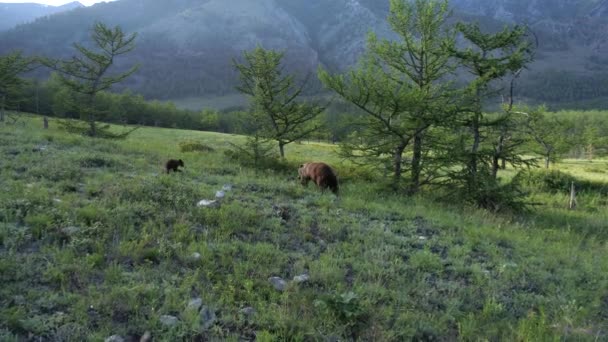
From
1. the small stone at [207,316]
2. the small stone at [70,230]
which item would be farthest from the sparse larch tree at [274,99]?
the small stone at [207,316]

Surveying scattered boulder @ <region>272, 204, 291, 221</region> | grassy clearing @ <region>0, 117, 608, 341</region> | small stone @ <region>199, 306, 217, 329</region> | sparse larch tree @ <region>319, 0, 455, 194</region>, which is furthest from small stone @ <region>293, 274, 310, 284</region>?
sparse larch tree @ <region>319, 0, 455, 194</region>

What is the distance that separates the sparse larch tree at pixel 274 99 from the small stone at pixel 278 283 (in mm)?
13809

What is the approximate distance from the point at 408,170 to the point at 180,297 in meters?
11.3

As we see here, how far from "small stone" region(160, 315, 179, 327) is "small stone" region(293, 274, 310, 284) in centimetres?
177

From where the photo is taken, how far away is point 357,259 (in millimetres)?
6656

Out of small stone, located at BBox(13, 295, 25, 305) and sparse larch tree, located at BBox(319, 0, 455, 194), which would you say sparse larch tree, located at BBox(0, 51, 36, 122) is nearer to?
sparse larch tree, located at BBox(319, 0, 455, 194)

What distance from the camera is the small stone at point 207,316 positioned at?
434 cm

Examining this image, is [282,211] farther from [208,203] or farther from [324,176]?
[324,176]

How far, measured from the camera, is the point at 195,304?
4570 millimetres

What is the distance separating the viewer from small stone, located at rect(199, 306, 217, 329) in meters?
4.34

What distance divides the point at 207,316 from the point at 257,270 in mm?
1302

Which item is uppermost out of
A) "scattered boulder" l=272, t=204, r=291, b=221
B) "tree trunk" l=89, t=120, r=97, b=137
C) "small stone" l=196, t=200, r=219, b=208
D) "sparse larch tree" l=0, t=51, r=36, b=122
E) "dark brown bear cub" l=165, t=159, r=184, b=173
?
"sparse larch tree" l=0, t=51, r=36, b=122

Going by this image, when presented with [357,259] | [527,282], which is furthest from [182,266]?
[527,282]

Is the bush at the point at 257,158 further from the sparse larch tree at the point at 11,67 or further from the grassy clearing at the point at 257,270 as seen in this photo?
the sparse larch tree at the point at 11,67
